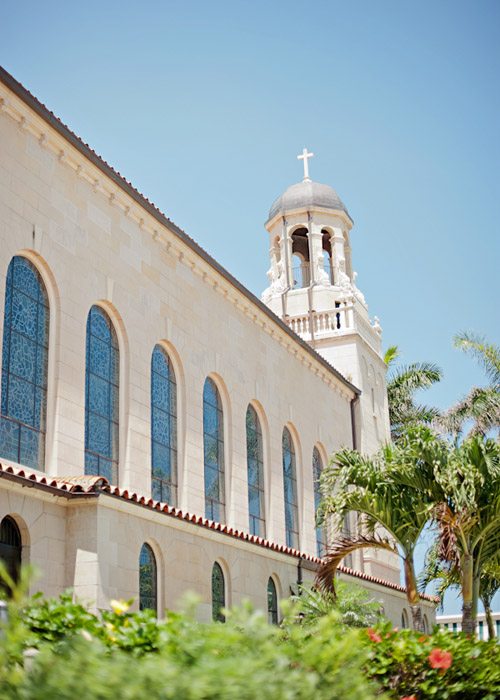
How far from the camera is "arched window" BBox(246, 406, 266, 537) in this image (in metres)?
23.3

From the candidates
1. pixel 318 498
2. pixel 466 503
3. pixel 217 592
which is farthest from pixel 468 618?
pixel 318 498

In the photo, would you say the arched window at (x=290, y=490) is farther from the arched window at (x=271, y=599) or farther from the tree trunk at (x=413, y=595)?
the tree trunk at (x=413, y=595)

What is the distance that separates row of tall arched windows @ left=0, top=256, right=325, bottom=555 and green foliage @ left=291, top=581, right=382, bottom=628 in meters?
3.11

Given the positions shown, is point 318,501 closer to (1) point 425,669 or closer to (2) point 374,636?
(2) point 374,636

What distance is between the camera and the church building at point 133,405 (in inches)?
559

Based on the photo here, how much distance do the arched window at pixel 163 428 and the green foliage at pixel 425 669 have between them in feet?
35.5

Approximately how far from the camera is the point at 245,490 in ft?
74.2

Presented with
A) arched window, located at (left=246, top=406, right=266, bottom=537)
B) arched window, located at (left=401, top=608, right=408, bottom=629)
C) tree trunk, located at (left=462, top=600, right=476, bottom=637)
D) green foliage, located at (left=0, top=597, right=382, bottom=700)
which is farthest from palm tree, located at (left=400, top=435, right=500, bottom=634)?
arched window, located at (left=401, top=608, right=408, bottom=629)

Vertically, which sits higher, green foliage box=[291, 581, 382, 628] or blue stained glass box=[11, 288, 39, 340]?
blue stained glass box=[11, 288, 39, 340]

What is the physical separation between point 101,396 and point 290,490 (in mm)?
9819

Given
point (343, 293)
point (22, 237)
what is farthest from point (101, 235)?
point (343, 293)

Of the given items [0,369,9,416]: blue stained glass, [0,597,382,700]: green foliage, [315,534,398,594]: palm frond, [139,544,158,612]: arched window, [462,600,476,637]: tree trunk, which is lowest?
[0,597,382,700]: green foliage

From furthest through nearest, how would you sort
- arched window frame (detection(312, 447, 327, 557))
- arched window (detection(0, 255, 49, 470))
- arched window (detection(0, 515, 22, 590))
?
arched window frame (detection(312, 447, 327, 557)) < arched window (detection(0, 255, 49, 470)) < arched window (detection(0, 515, 22, 590))

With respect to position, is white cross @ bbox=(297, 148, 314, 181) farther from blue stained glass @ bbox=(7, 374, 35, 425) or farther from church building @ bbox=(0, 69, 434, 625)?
blue stained glass @ bbox=(7, 374, 35, 425)
